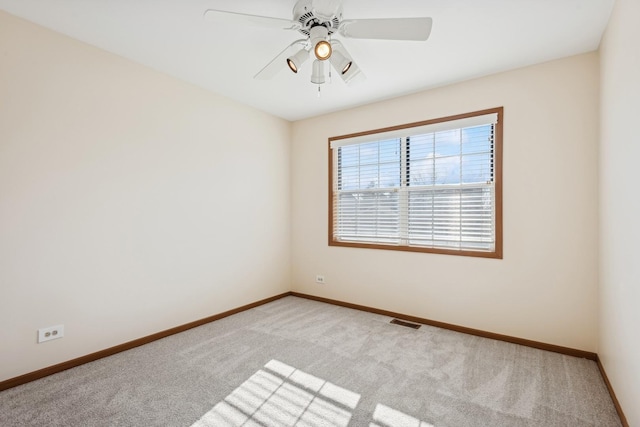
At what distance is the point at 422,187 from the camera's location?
11.4 ft

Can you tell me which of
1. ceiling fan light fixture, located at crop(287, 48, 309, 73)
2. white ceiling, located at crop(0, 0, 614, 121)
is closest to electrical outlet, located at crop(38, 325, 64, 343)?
white ceiling, located at crop(0, 0, 614, 121)

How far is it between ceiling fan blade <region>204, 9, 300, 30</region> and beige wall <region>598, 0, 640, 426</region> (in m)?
1.87

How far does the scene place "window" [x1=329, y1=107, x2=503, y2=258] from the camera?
122 inches

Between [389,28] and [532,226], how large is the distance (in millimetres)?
2219

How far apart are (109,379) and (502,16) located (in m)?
3.85

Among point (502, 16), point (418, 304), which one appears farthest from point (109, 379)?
point (502, 16)

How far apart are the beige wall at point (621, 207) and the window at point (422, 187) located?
824 mm

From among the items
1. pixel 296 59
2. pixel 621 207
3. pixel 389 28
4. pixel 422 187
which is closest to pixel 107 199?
pixel 296 59

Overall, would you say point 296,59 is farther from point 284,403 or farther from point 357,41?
point 284,403

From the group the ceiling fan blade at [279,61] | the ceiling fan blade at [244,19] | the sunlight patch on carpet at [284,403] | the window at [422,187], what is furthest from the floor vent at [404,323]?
the ceiling fan blade at [244,19]

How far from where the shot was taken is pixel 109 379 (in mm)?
2248

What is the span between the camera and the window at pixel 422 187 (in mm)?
3088

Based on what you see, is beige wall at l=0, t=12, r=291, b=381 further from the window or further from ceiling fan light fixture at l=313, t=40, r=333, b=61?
ceiling fan light fixture at l=313, t=40, r=333, b=61

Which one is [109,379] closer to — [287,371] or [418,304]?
[287,371]
